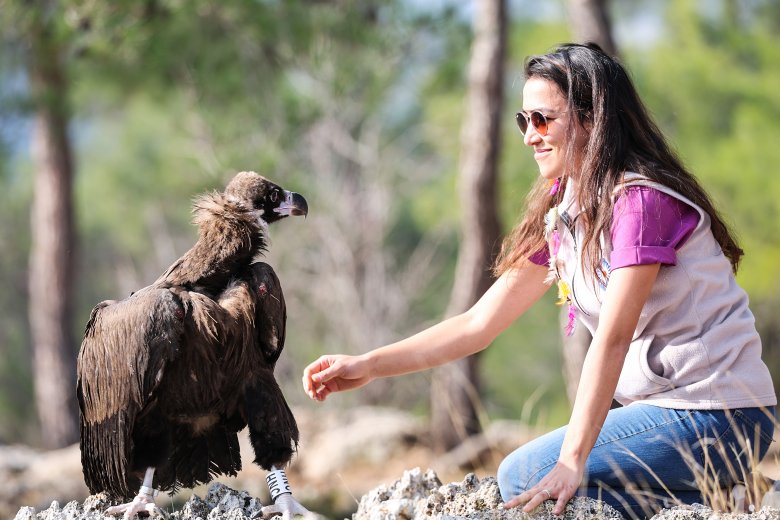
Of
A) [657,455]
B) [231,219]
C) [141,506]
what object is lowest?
[657,455]

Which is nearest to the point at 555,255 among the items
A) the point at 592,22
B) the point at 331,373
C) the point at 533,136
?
the point at 533,136

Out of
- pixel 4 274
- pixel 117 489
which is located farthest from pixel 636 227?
pixel 4 274

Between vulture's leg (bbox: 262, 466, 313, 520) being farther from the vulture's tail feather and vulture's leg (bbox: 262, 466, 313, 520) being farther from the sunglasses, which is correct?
the sunglasses

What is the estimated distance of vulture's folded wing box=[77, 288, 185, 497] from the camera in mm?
3402

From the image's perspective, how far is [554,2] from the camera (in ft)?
60.0

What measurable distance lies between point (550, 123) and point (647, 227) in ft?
1.58

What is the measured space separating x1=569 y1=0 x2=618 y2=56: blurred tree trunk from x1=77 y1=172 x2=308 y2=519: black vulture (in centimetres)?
504

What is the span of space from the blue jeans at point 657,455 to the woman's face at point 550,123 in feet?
2.70

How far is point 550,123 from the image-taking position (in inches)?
125

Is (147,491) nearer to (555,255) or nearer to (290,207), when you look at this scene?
(290,207)

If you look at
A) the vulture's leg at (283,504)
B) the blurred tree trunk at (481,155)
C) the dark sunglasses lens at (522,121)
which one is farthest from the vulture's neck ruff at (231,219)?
the blurred tree trunk at (481,155)

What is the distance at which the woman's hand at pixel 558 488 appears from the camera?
2871 mm

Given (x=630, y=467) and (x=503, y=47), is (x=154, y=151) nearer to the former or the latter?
(x=503, y=47)

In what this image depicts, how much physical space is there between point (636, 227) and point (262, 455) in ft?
5.09
